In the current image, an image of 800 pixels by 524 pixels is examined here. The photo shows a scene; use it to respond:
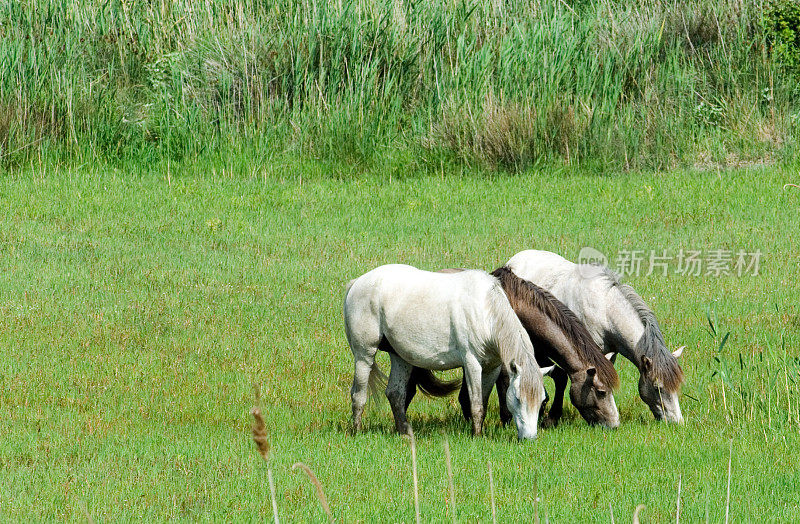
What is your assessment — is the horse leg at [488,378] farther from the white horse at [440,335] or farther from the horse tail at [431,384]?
the horse tail at [431,384]

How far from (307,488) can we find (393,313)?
1831mm

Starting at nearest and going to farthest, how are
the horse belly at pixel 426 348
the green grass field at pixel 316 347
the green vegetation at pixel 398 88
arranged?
the green grass field at pixel 316 347
the horse belly at pixel 426 348
the green vegetation at pixel 398 88

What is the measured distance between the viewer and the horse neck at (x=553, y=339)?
8.33 meters

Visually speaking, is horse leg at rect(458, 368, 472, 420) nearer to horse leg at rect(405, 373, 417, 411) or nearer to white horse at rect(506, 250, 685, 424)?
horse leg at rect(405, 373, 417, 411)

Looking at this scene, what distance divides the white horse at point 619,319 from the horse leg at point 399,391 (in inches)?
62.1

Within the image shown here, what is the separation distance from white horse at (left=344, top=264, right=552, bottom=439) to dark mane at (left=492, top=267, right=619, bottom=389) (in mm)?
352

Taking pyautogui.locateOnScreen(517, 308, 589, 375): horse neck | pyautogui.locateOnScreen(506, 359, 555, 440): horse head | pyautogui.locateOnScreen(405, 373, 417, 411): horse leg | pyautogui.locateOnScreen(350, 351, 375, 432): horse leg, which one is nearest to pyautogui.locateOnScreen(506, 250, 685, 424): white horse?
pyautogui.locateOnScreen(517, 308, 589, 375): horse neck

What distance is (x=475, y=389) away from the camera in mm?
8289

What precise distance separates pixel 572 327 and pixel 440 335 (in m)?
1.03

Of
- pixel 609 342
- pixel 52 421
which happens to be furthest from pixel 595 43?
Answer: pixel 52 421

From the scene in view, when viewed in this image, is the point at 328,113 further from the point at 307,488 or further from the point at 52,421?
the point at 307,488

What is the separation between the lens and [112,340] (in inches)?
440

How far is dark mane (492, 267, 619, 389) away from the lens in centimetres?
832

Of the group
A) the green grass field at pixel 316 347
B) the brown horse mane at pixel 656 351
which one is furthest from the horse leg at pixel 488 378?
the brown horse mane at pixel 656 351
